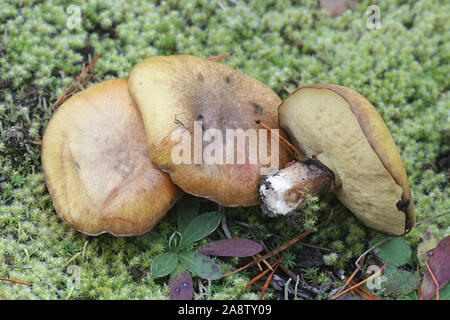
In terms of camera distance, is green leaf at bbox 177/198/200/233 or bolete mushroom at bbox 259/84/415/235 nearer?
bolete mushroom at bbox 259/84/415/235

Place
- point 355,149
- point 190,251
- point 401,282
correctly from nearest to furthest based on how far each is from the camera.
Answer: point 355,149, point 401,282, point 190,251

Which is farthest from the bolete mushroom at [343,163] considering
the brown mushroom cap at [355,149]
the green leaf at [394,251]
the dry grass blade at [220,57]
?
the dry grass blade at [220,57]

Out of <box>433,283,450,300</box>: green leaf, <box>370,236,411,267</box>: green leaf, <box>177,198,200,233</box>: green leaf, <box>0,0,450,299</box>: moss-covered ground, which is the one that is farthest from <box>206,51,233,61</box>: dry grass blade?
<box>433,283,450,300</box>: green leaf

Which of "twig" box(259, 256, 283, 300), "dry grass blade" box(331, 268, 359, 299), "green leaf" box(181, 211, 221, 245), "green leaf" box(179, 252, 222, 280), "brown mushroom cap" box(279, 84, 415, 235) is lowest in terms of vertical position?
"dry grass blade" box(331, 268, 359, 299)

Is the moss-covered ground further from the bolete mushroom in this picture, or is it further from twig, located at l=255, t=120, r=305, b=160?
twig, located at l=255, t=120, r=305, b=160

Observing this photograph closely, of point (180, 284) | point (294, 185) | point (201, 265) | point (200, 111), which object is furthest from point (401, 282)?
point (200, 111)

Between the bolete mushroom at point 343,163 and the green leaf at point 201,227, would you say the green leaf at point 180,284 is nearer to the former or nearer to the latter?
the green leaf at point 201,227

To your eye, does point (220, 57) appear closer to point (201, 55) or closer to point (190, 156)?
point (201, 55)
